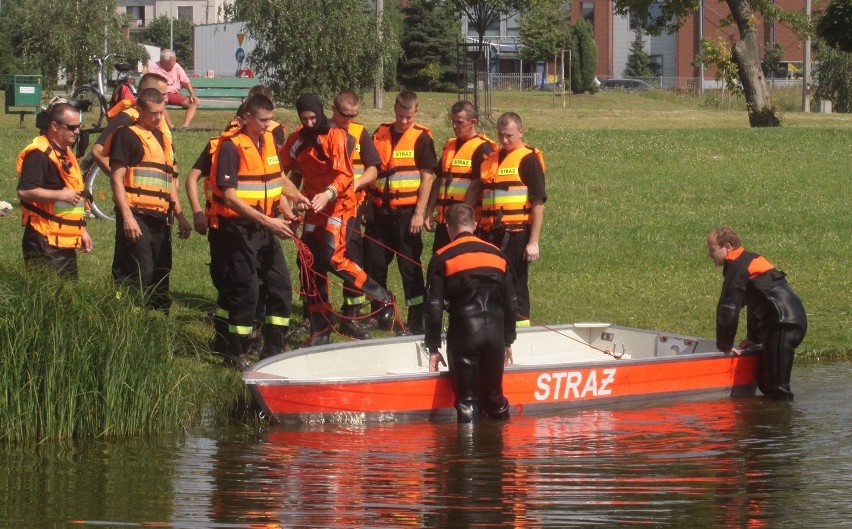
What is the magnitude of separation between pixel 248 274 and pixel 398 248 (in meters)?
2.38

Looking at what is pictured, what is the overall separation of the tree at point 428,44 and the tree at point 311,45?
3250 cm

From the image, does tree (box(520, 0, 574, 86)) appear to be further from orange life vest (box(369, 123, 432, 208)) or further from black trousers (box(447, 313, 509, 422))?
black trousers (box(447, 313, 509, 422))

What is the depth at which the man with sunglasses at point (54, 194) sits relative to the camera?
11289 mm

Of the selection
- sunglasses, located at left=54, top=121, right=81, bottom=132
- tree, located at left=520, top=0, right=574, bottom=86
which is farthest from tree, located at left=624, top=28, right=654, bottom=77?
sunglasses, located at left=54, top=121, right=81, bottom=132

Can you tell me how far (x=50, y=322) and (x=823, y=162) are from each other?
1866 centimetres

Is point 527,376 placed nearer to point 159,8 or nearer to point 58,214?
point 58,214

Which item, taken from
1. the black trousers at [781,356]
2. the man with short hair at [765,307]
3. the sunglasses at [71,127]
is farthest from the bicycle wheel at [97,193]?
the black trousers at [781,356]

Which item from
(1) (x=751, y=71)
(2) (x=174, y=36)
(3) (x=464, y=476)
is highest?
(2) (x=174, y=36)

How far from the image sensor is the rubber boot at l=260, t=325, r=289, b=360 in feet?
38.7

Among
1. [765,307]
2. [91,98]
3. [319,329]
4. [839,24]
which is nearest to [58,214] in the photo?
[319,329]

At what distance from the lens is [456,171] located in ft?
42.9

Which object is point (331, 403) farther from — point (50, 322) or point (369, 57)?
point (369, 57)

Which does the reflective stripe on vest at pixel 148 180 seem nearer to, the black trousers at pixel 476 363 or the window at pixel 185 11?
the black trousers at pixel 476 363

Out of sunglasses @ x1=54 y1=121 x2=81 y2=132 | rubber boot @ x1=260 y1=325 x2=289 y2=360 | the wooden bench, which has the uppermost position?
the wooden bench
